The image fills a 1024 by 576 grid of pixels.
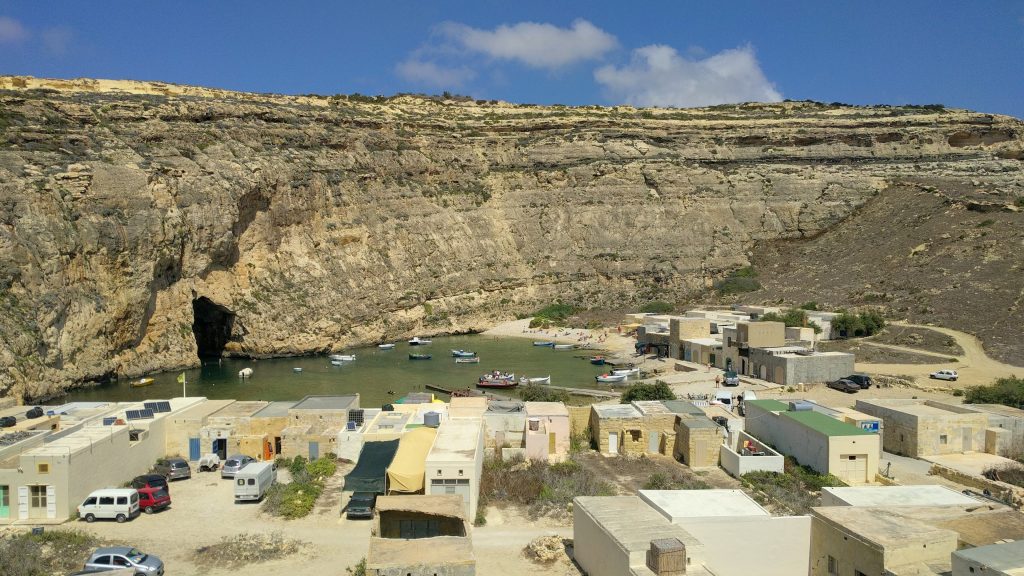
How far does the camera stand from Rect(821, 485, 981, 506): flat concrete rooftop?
16094mm

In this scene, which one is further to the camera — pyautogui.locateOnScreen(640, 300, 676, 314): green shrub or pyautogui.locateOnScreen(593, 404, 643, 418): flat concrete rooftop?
pyautogui.locateOnScreen(640, 300, 676, 314): green shrub

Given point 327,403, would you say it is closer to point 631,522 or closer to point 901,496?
point 631,522

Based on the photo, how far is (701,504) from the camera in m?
16.0

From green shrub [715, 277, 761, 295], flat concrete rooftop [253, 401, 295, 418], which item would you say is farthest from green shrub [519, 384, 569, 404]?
green shrub [715, 277, 761, 295]

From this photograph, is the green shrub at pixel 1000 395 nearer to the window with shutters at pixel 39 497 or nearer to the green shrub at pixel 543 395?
the green shrub at pixel 543 395

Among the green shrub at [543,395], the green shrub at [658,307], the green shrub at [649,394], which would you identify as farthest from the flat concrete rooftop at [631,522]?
the green shrub at [658,307]

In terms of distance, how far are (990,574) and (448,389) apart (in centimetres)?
3095

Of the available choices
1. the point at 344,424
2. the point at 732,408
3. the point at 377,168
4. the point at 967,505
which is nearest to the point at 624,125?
the point at 377,168

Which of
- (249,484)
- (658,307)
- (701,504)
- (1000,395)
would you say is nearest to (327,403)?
(249,484)

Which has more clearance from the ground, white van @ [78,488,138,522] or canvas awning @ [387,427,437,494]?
canvas awning @ [387,427,437,494]

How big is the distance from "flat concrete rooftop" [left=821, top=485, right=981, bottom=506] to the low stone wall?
3.09 metres

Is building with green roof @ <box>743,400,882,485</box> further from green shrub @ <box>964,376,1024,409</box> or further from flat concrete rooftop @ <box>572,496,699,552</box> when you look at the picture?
green shrub @ <box>964,376,1024,409</box>

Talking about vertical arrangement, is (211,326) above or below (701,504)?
above

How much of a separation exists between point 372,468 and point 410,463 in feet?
3.45
